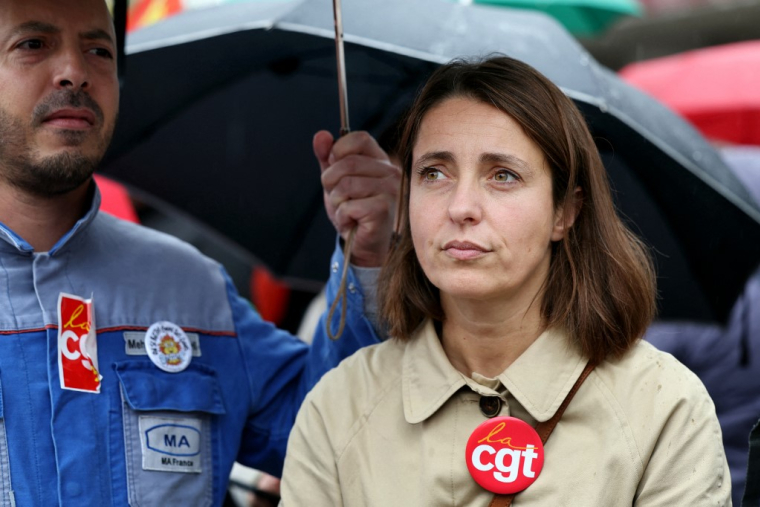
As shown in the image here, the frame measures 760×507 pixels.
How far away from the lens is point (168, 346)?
9.56 ft

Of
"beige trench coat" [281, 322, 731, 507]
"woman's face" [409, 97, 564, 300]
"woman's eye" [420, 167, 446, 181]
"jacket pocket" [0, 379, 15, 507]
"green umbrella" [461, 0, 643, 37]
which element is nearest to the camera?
"beige trench coat" [281, 322, 731, 507]

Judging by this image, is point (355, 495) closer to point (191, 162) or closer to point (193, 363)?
point (193, 363)

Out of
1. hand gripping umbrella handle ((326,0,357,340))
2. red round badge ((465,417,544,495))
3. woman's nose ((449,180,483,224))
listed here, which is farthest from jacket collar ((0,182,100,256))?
red round badge ((465,417,544,495))

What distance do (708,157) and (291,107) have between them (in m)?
1.35

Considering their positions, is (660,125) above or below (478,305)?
above

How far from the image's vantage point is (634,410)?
218 centimetres

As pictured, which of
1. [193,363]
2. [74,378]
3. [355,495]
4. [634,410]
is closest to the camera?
[634,410]

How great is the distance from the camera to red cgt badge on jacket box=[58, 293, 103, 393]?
267cm

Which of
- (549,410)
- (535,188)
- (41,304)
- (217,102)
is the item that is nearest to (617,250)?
(535,188)

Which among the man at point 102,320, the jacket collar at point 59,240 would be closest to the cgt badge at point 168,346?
the man at point 102,320

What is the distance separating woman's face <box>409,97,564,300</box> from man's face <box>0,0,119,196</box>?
0.97 m

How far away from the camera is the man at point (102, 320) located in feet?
8.63

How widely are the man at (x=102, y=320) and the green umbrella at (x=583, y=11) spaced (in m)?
3.84

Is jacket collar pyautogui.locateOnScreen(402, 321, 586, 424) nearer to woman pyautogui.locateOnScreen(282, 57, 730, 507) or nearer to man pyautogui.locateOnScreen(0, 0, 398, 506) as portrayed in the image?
woman pyautogui.locateOnScreen(282, 57, 730, 507)
